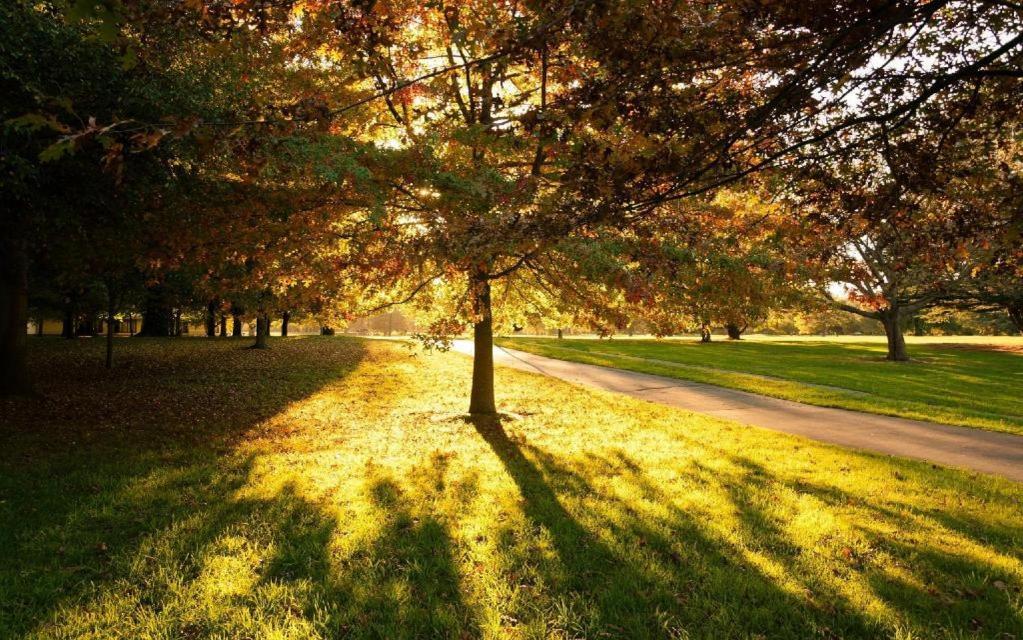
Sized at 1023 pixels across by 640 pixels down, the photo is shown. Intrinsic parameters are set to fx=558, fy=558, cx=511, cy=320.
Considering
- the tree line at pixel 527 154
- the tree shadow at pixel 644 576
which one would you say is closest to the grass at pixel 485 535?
the tree shadow at pixel 644 576

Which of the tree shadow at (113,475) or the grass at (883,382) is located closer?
the tree shadow at (113,475)

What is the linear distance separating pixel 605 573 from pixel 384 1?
4922mm

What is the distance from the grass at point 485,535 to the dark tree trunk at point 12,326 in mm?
1400

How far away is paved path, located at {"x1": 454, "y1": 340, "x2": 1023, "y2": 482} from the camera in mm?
8812

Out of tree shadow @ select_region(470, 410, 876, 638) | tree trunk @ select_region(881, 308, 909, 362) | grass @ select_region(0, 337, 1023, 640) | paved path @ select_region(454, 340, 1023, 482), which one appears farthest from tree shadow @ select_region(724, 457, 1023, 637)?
tree trunk @ select_region(881, 308, 909, 362)

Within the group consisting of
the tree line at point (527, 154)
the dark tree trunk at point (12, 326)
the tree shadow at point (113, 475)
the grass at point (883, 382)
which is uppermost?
the tree line at point (527, 154)

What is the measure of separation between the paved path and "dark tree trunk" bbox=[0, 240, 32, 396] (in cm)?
1405

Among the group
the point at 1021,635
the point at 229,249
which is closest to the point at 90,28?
the point at 229,249

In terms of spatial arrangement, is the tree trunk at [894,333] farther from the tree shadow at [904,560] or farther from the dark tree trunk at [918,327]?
the dark tree trunk at [918,327]

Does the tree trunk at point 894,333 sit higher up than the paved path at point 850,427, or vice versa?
the tree trunk at point 894,333

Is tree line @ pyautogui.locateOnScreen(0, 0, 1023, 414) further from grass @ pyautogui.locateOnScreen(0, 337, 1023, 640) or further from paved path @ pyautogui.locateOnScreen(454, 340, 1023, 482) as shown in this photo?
paved path @ pyautogui.locateOnScreen(454, 340, 1023, 482)

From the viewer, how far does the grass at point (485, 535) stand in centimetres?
401

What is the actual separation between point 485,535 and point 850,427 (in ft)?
29.4

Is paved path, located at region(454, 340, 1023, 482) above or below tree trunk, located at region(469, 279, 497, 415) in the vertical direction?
below
